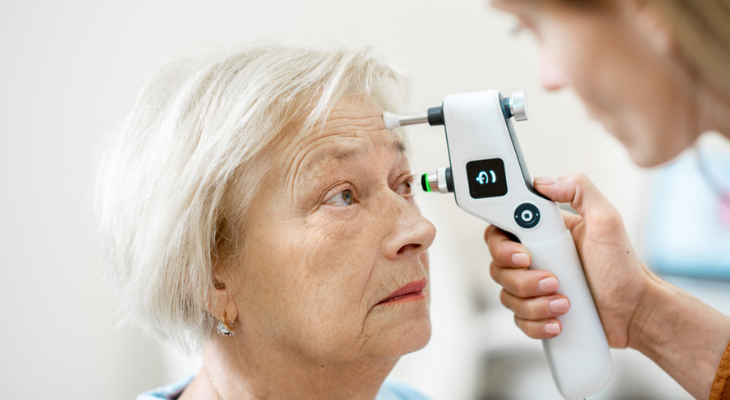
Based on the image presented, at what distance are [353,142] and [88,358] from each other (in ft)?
3.44

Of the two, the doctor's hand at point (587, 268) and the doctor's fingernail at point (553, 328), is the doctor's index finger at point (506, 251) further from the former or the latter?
the doctor's fingernail at point (553, 328)

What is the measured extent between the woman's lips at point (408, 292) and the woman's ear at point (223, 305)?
308 mm

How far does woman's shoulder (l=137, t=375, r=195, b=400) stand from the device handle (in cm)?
87

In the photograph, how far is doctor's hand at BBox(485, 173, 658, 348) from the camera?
112 centimetres

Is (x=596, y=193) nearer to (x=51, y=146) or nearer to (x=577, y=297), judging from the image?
(x=577, y=297)

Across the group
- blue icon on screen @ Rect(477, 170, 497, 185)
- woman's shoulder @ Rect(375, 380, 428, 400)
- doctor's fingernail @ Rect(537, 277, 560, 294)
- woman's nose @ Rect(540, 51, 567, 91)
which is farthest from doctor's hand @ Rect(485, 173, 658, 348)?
woman's shoulder @ Rect(375, 380, 428, 400)

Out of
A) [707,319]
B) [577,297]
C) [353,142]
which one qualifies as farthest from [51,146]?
[707,319]

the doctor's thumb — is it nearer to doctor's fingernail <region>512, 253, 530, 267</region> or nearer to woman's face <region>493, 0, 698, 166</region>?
doctor's fingernail <region>512, 253, 530, 267</region>

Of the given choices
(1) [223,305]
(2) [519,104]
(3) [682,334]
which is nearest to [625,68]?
(2) [519,104]

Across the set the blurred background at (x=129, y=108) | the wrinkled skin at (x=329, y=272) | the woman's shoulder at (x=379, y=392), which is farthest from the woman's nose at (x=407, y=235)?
the woman's shoulder at (x=379, y=392)

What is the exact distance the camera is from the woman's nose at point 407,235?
3.53 ft

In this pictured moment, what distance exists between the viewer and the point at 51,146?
1484mm

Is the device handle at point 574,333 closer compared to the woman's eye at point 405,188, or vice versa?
the device handle at point 574,333

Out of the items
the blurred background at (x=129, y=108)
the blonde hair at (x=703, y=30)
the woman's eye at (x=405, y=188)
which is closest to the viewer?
the blonde hair at (x=703, y=30)
